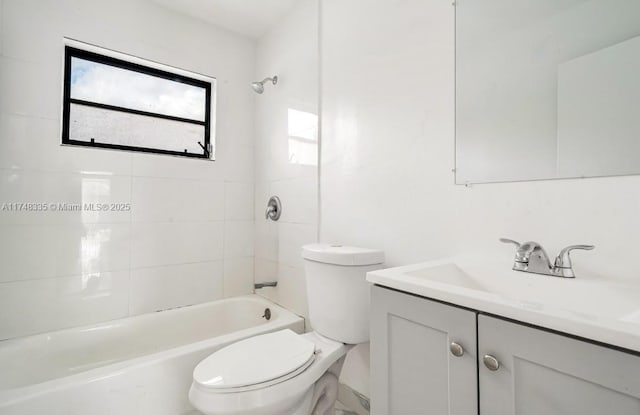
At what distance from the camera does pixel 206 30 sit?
2.14 meters

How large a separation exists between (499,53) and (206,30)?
203 centimetres

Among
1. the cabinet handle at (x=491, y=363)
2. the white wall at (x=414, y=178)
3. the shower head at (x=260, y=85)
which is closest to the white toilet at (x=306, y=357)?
the white wall at (x=414, y=178)

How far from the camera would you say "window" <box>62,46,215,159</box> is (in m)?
1.75

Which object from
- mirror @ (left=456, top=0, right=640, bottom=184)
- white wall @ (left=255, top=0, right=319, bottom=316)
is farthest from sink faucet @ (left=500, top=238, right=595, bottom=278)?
white wall @ (left=255, top=0, right=319, bottom=316)

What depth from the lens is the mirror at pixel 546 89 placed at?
78 centimetres

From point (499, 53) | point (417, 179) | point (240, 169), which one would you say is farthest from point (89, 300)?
point (499, 53)

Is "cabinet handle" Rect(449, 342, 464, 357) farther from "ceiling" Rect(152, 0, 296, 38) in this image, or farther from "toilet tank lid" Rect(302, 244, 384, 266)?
"ceiling" Rect(152, 0, 296, 38)

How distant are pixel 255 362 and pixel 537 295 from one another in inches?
38.2

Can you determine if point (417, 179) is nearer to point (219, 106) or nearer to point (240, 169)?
point (240, 169)

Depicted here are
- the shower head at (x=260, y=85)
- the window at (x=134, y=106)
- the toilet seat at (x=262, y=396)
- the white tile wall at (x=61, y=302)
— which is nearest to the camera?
the toilet seat at (x=262, y=396)

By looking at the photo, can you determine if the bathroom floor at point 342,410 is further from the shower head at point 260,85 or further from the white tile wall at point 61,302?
the shower head at point 260,85

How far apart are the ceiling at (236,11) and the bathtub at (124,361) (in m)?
2.09

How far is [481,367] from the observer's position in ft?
1.95

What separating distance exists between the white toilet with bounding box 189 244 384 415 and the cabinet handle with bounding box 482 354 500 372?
0.67m
